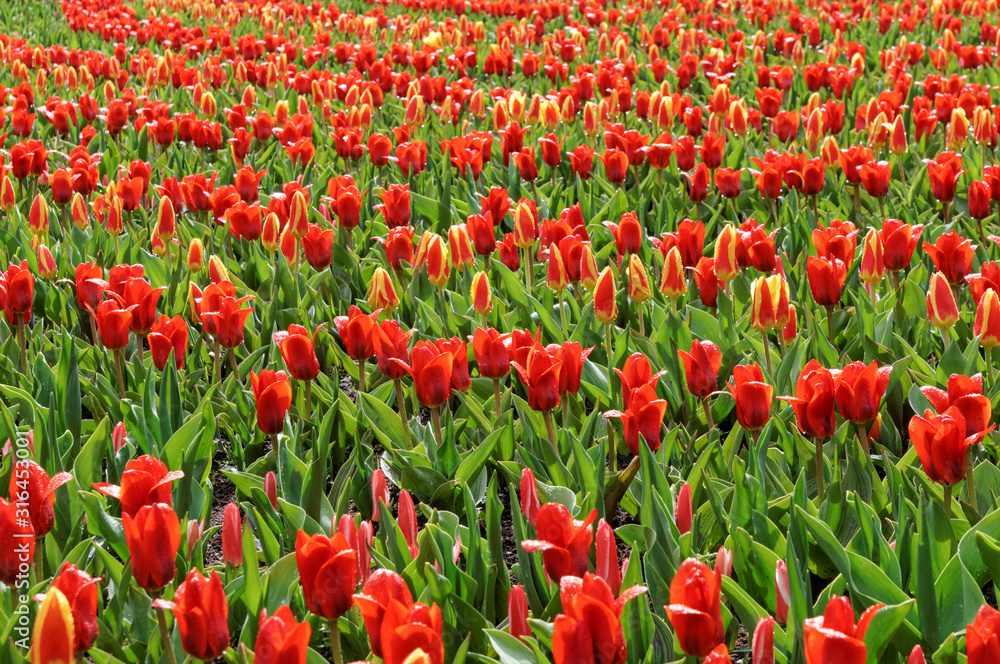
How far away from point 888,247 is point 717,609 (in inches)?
74.9

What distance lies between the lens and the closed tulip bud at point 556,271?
2.91m

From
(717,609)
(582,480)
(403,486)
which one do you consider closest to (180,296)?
(403,486)

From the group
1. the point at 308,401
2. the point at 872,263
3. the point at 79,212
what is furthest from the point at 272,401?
the point at 79,212

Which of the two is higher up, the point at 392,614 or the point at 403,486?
the point at 392,614

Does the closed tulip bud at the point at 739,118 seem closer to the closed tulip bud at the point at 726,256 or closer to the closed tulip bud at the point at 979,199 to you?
the closed tulip bud at the point at 979,199

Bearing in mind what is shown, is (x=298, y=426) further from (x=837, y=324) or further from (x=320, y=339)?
(x=837, y=324)

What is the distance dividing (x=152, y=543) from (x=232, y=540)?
0.32 m

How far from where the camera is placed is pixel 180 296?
127 inches

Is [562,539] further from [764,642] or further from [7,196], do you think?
[7,196]

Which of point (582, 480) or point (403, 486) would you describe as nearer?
point (582, 480)

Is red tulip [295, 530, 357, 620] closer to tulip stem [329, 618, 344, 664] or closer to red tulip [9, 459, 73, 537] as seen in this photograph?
tulip stem [329, 618, 344, 664]

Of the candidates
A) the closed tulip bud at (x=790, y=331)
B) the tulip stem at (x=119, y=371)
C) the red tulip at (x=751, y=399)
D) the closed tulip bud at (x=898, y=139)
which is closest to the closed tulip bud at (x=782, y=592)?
the red tulip at (x=751, y=399)

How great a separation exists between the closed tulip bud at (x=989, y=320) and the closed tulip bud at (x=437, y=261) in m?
1.50

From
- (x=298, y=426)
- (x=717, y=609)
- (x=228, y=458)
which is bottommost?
(x=228, y=458)
